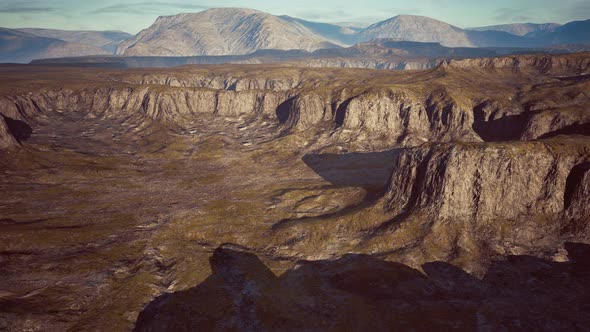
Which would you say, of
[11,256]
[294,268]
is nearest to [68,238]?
[11,256]

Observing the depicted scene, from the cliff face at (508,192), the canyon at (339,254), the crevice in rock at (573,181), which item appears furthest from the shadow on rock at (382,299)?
the crevice in rock at (573,181)

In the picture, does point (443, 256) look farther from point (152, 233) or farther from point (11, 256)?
point (11, 256)

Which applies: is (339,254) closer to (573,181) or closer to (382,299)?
(382,299)

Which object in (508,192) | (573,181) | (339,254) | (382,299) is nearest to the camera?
(382,299)

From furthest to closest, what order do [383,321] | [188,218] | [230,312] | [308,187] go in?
[308,187]
[188,218]
[230,312]
[383,321]

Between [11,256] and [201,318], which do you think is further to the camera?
[11,256]

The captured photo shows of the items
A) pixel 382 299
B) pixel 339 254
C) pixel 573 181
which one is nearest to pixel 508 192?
pixel 573 181

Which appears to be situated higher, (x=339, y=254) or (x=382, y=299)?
(x=339, y=254)

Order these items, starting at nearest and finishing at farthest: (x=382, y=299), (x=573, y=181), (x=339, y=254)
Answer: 1. (x=382, y=299)
2. (x=573, y=181)
3. (x=339, y=254)

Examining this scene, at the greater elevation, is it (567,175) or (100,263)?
(567,175)
